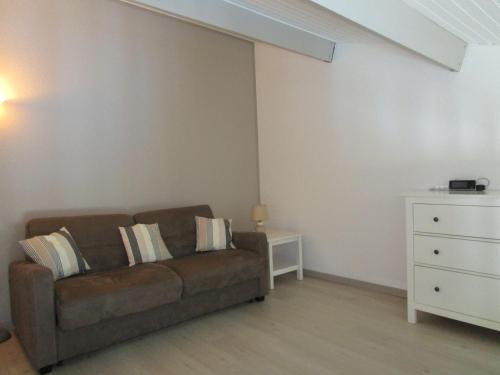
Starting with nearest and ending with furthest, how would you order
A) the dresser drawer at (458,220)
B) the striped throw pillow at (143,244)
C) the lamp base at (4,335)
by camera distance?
the dresser drawer at (458,220)
the lamp base at (4,335)
the striped throw pillow at (143,244)

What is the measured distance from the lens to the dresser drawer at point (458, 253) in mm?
2482

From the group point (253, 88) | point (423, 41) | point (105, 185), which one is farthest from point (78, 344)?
point (253, 88)

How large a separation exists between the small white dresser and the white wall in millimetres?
527

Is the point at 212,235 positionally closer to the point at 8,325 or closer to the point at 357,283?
the point at 357,283

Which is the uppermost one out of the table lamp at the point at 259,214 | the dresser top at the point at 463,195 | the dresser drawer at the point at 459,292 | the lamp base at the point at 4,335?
the dresser top at the point at 463,195

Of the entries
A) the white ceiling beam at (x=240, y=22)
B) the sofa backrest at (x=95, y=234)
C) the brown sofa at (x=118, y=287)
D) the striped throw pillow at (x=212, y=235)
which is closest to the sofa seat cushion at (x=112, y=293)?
the brown sofa at (x=118, y=287)

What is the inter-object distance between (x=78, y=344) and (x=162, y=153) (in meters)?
1.94

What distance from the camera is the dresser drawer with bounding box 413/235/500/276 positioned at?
2.48m

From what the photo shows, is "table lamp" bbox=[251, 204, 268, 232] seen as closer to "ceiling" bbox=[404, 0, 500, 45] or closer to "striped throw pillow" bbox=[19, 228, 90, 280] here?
"striped throw pillow" bbox=[19, 228, 90, 280]

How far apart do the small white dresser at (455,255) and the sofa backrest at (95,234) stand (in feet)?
7.41

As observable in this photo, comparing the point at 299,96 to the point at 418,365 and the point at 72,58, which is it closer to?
the point at 72,58

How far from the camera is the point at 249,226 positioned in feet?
15.4

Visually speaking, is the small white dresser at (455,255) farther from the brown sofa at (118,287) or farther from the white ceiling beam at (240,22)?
the white ceiling beam at (240,22)

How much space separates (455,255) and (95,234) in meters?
2.64
